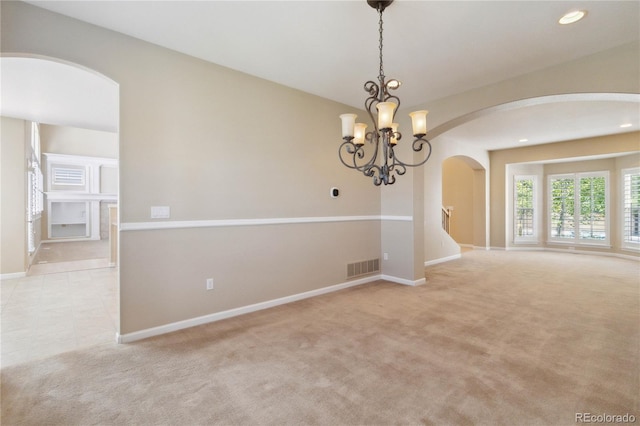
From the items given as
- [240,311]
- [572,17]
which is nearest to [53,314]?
[240,311]

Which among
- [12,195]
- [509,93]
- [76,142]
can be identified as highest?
[76,142]

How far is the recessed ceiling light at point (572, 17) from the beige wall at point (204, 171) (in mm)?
2666

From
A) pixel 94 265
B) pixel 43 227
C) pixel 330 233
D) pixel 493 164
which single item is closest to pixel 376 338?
pixel 330 233

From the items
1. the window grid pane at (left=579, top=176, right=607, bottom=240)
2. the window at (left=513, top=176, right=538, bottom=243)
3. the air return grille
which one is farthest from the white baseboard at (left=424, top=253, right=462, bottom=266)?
the window grid pane at (left=579, top=176, right=607, bottom=240)

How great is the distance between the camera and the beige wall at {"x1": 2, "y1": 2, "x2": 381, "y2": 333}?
8.70ft

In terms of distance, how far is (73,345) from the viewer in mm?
2641

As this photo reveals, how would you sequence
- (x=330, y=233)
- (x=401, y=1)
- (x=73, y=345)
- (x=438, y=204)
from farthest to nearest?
(x=438, y=204), (x=330, y=233), (x=73, y=345), (x=401, y=1)

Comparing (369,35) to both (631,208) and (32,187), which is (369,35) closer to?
(631,208)

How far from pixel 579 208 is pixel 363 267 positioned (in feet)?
23.0

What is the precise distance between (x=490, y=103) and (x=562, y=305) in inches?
107

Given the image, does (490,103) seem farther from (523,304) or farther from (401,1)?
(523,304)

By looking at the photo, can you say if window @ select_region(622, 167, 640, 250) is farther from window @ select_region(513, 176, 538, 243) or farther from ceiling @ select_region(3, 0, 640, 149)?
ceiling @ select_region(3, 0, 640, 149)

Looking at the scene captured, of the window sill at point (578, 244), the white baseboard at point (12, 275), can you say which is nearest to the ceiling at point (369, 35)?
the white baseboard at point (12, 275)

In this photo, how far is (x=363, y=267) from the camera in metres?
4.75
